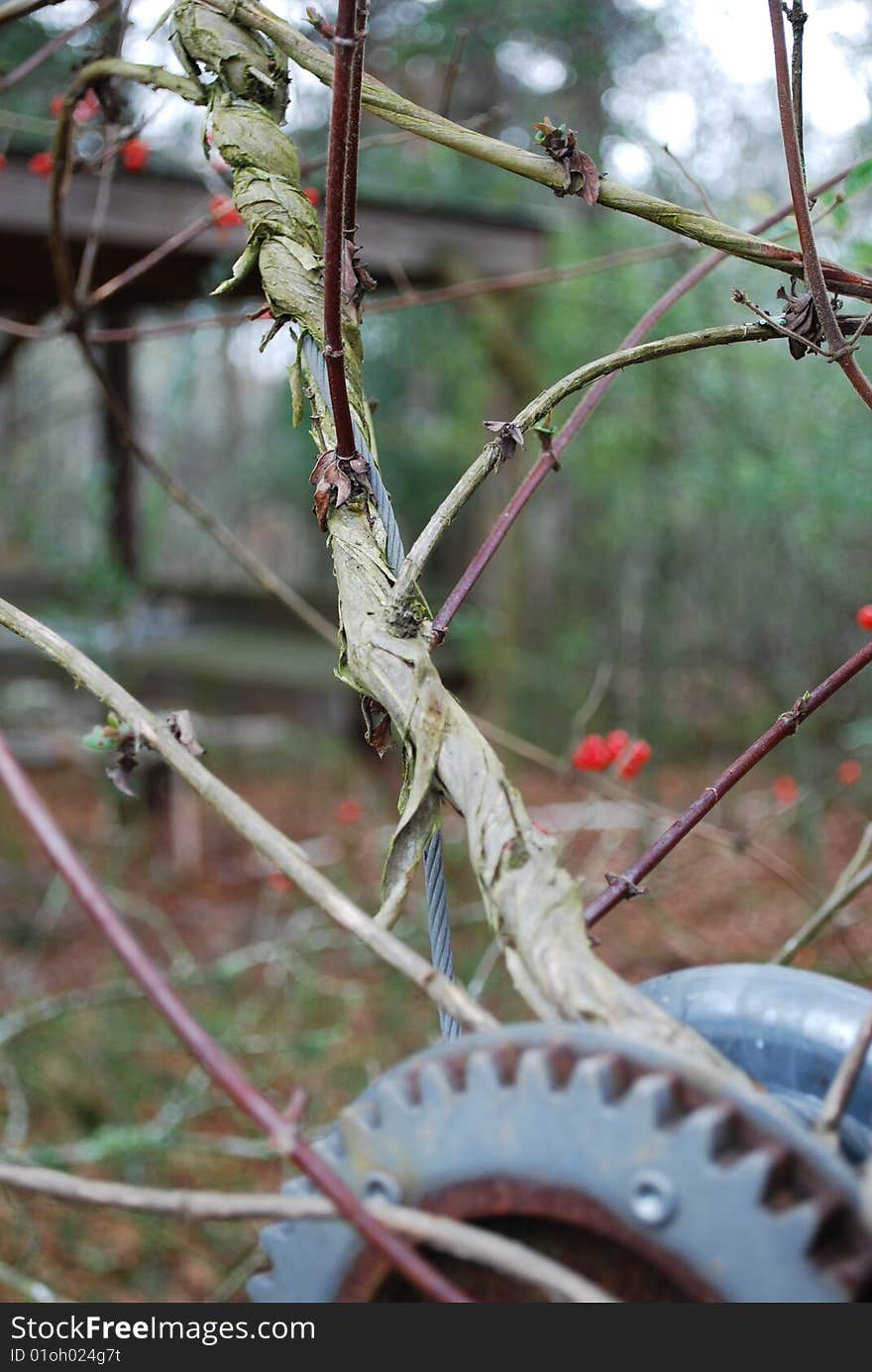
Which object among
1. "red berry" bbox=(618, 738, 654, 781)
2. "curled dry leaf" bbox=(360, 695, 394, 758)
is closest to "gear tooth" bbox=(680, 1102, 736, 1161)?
"curled dry leaf" bbox=(360, 695, 394, 758)

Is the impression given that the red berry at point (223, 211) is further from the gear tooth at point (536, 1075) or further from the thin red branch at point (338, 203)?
the gear tooth at point (536, 1075)

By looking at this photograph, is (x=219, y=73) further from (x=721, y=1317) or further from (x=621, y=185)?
(x=721, y=1317)

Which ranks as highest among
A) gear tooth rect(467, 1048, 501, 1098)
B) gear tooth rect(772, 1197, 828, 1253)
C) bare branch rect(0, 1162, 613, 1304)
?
gear tooth rect(467, 1048, 501, 1098)

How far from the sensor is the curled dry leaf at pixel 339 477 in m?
0.78

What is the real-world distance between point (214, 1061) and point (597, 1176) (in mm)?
173

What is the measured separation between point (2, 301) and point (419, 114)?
4845mm

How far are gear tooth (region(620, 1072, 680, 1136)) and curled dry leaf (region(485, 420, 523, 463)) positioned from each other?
45cm

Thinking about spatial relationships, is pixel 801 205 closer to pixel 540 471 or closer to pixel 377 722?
pixel 540 471

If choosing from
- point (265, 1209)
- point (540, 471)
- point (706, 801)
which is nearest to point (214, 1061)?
point (265, 1209)

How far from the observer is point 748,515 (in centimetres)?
561

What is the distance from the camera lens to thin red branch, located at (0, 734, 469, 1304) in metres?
0.46

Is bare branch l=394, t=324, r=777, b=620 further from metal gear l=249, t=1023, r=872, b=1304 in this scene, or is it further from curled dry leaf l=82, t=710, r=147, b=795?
metal gear l=249, t=1023, r=872, b=1304

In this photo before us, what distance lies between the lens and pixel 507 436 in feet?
2.49

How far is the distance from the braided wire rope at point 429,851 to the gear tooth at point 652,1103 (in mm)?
218
